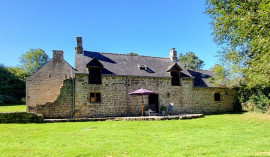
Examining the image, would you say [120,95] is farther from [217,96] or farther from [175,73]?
[217,96]

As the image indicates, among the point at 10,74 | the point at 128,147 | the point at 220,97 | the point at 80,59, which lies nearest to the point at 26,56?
the point at 10,74

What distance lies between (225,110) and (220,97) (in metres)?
1.49

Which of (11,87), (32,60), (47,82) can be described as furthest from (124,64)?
(32,60)

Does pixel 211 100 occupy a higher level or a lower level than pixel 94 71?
lower

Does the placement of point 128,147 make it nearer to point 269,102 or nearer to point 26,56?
point 269,102

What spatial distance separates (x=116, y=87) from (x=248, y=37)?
33.8 feet

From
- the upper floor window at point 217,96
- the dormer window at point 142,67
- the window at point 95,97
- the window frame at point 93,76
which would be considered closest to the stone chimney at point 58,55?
the window frame at point 93,76

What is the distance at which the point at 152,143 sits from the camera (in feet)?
21.2

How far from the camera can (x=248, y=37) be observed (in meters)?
11.0

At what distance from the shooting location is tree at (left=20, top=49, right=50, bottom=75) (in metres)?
52.1

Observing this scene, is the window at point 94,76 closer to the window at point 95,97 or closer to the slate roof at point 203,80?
the window at point 95,97

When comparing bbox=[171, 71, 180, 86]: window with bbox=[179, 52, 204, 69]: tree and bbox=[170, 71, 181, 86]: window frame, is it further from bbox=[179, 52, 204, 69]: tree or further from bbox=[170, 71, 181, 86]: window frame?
bbox=[179, 52, 204, 69]: tree

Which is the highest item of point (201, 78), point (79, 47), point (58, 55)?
point (58, 55)

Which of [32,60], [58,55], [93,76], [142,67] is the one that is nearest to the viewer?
[93,76]
